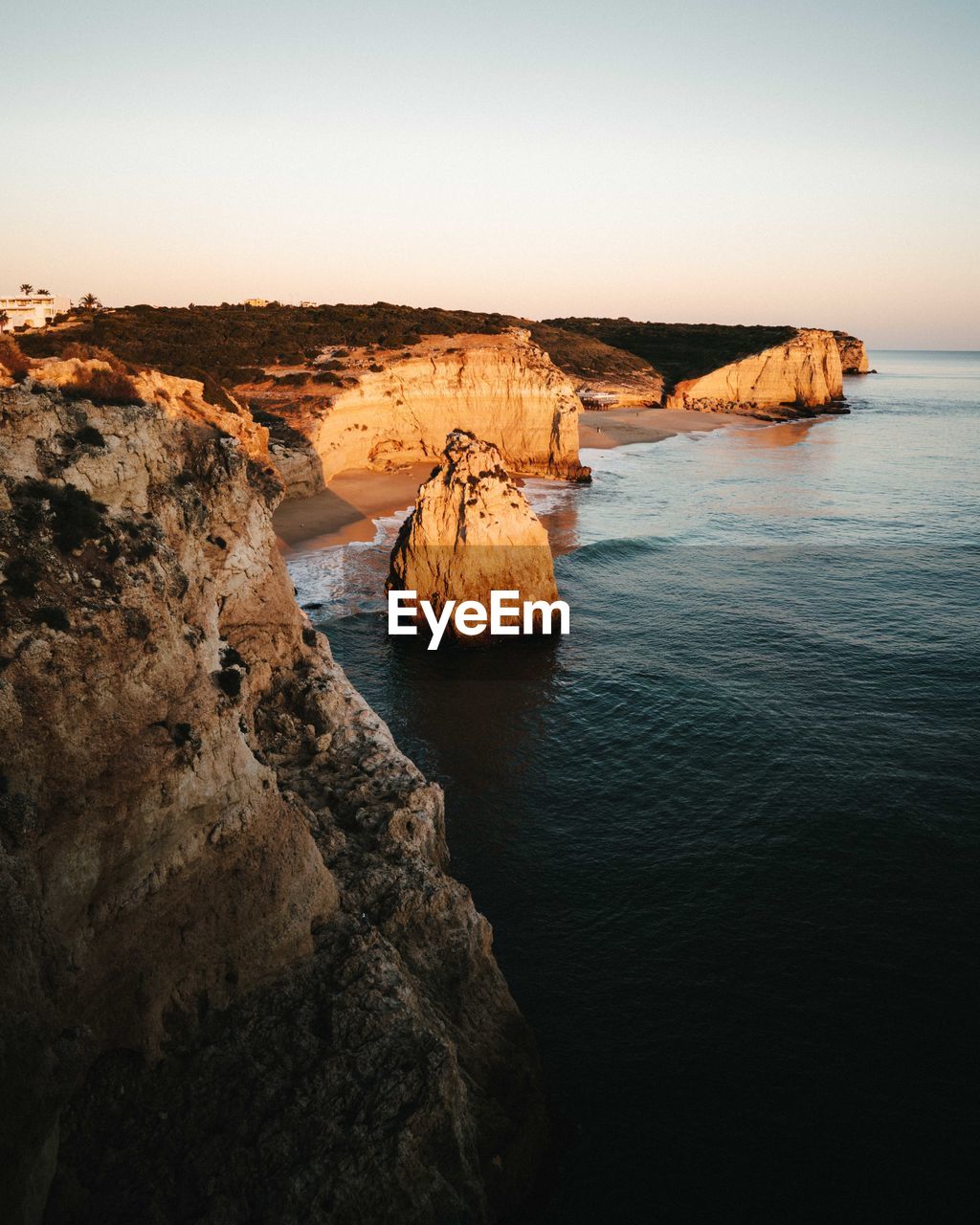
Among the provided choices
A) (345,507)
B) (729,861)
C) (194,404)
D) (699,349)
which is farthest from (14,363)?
(699,349)

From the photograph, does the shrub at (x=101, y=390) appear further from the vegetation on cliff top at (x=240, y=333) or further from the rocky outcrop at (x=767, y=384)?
the rocky outcrop at (x=767, y=384)

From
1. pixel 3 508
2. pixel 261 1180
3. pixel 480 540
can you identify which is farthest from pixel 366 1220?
pixel 480 540

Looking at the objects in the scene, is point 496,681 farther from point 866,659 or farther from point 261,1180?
point 261,1180

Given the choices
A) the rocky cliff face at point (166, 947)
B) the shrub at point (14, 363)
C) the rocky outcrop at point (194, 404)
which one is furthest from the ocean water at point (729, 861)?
the shrub at point (14, 363)

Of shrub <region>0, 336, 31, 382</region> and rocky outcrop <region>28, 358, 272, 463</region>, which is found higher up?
shrub <region>0, 336, 31, 382</region>

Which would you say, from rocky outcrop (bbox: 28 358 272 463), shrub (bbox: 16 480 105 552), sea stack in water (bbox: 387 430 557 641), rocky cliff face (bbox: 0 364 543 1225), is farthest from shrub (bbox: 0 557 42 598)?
sea stack in water (bbox: 387 430 557 641)

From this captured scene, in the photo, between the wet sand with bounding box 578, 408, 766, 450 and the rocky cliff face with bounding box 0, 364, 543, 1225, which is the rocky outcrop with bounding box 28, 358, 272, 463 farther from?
the wet sand with bounding box 578, 408, 766, 450

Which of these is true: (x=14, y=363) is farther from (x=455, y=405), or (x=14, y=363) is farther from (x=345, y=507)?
(x=455, y=405)
